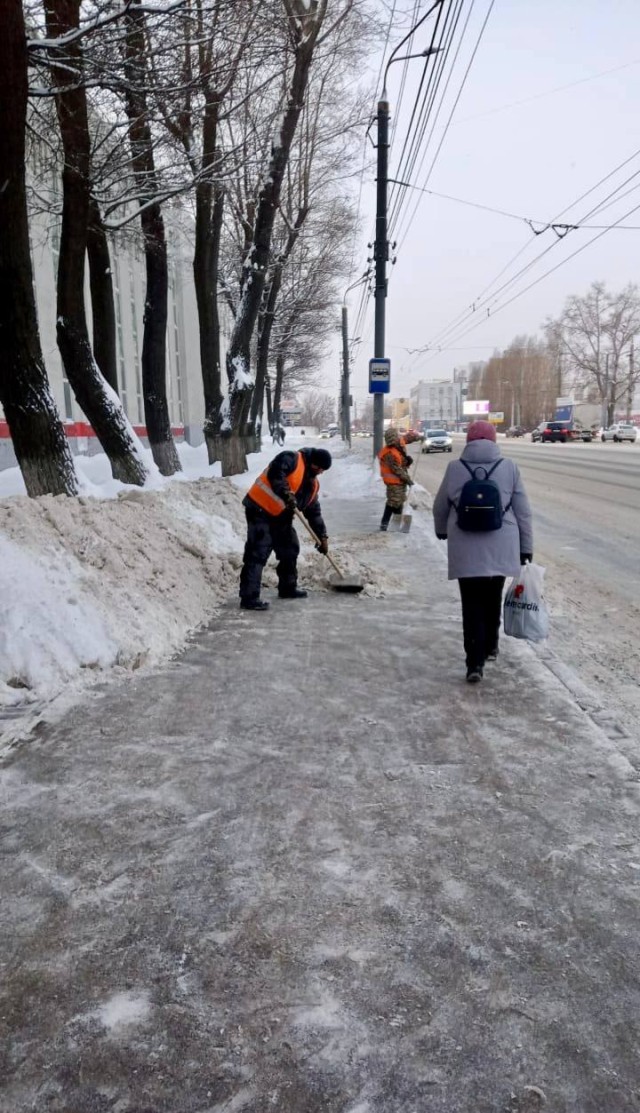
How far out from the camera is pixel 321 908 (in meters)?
2.39

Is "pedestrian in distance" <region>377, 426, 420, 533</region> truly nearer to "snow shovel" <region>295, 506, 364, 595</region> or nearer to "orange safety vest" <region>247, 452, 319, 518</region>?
"snow shovel" <region>295, 506, 364, 595</region>

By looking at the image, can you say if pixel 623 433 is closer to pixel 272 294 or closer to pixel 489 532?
pixel 272 294

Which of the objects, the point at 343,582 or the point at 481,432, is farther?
the point at 343,582

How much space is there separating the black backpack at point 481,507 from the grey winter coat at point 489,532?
0.07 meters

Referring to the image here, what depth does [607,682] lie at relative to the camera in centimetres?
455

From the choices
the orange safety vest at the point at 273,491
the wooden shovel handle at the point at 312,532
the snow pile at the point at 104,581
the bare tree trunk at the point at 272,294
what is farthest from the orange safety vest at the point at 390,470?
→ the bare tree trunk at the point at 272,294

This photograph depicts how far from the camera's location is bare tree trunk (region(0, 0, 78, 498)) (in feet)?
20.7

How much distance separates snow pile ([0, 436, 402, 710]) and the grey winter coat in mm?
2132

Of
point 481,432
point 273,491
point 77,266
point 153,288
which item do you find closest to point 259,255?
point 153,288

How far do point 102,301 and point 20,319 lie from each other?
5.22 m

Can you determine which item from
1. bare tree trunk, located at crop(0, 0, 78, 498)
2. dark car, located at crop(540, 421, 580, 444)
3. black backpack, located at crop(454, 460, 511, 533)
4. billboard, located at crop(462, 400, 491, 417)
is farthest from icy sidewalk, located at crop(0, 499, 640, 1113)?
billboard, located at crop(462, 400, 491, 417)

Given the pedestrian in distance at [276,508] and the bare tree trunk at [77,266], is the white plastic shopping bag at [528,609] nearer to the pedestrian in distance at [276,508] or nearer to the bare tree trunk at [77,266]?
the pedestrian in distance at [276,508]

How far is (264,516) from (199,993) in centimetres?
479

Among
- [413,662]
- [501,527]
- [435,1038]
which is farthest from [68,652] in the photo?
[435,1038]
